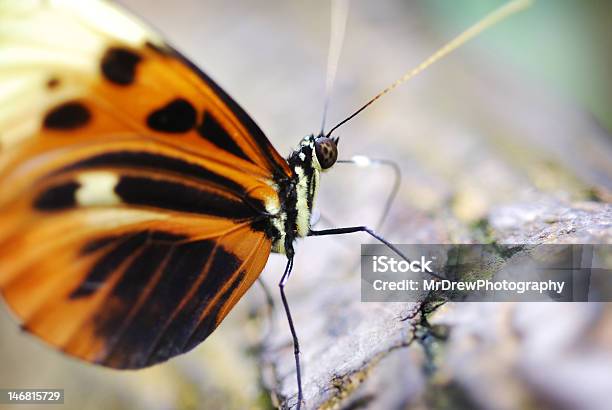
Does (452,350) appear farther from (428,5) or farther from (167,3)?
(167,3)

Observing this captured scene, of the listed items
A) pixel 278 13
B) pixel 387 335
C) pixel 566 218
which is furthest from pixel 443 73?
pixel 387 335

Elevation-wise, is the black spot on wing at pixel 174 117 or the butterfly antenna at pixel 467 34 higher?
the butterfly antenna at pixel 467 34

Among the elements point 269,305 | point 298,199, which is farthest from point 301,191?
point 269,305

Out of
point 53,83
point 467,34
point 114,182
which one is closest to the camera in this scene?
point 53,83

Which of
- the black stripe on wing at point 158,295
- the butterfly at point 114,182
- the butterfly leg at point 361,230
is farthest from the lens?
the butterfly leg at point 361,230

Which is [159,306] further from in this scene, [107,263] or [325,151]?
[325,151]

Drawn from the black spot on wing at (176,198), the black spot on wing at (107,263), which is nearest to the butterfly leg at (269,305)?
the black spot on wing at (176,198)

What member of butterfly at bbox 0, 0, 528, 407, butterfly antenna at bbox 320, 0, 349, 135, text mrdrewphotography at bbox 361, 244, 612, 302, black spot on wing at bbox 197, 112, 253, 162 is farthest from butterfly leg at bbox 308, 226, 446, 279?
butterfly antenna at bbox 320, 0, 349, 135

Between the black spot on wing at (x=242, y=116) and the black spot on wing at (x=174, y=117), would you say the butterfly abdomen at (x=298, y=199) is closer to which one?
the black spot on wing at (x=242, y=116)
